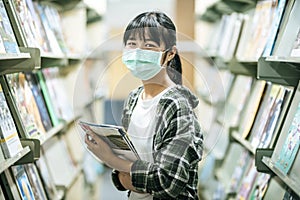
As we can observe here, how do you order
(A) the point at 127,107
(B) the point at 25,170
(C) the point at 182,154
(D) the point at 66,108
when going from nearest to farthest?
(C) the point at 182,154, (A) the point at 127,107, (B) the point at 25,170, (D) the point at 66,108

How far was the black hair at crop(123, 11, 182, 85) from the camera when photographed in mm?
1779

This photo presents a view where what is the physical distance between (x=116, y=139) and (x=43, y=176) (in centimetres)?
138

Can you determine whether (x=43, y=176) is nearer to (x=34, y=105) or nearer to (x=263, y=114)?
(x=34, y=105)

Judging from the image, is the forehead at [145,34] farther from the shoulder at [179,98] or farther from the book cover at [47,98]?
the book cover at [47,98]

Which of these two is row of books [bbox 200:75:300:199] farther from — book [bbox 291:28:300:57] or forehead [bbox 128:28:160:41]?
forehead [bbox 128:28:160:41]

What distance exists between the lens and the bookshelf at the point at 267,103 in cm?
232

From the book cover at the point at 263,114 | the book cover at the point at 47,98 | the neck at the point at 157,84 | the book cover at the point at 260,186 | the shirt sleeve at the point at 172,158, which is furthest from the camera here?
the book cover at the point at 47,98

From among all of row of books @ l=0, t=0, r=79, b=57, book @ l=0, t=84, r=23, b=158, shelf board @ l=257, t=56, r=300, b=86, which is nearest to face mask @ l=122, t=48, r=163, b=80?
row of books @ l=0, t=0, r=79, b=57

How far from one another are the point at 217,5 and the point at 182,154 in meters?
3.26

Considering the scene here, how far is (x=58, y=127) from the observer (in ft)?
11.1

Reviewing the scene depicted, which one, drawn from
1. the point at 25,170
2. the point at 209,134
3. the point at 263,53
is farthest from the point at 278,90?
the point at 25,170

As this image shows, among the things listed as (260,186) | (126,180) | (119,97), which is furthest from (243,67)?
(126,180)

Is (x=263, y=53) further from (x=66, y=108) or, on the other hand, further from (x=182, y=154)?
(x=66, y=108)

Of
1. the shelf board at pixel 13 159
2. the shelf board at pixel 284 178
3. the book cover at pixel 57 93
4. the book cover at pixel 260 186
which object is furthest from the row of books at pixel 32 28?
the book cover at pixel 260 186
